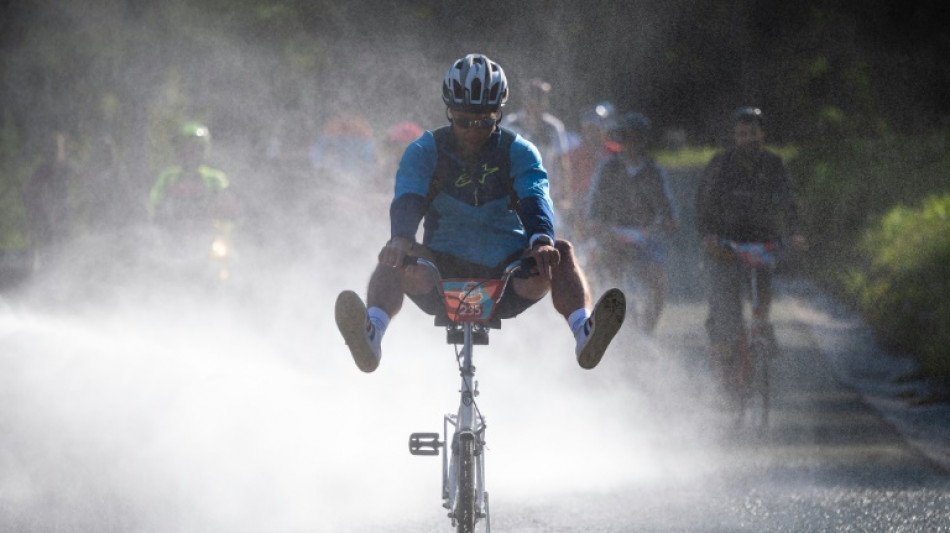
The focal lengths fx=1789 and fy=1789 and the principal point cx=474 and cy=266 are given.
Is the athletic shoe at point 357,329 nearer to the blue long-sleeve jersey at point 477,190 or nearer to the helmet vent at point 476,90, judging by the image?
the blue long-sleeve jersey at point 477,190

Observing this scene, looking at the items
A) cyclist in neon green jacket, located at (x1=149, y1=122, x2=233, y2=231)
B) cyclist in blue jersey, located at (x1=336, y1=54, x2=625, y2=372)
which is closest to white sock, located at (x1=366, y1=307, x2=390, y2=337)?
cyclist in blue jersey, located at (x1=336, y1=54, x2=625, y2=372)

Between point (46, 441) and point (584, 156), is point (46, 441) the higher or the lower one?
the lower one

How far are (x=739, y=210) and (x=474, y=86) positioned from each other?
4.68 metres

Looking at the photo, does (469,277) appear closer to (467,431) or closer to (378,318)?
(378,318)

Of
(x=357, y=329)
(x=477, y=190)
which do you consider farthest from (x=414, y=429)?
(x=357, y=329)

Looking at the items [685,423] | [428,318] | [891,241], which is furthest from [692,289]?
[685,423]

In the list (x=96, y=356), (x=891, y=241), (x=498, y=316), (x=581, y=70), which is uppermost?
(x=581, y=70)

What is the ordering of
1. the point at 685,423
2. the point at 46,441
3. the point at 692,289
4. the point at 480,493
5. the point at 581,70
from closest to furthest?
1. the point at 480,493
2. the point at 46,441
3. the point at 685,423
4. the point at 692,289
5. the point at 581,70

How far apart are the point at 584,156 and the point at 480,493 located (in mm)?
8100

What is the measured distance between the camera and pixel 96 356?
1221 cm

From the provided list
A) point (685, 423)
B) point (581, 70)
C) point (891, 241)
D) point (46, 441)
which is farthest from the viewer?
point (581, 70)

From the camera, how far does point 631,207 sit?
1293cm

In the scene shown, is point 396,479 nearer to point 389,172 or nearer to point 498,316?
point 498,316

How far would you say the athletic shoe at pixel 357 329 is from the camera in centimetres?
657
